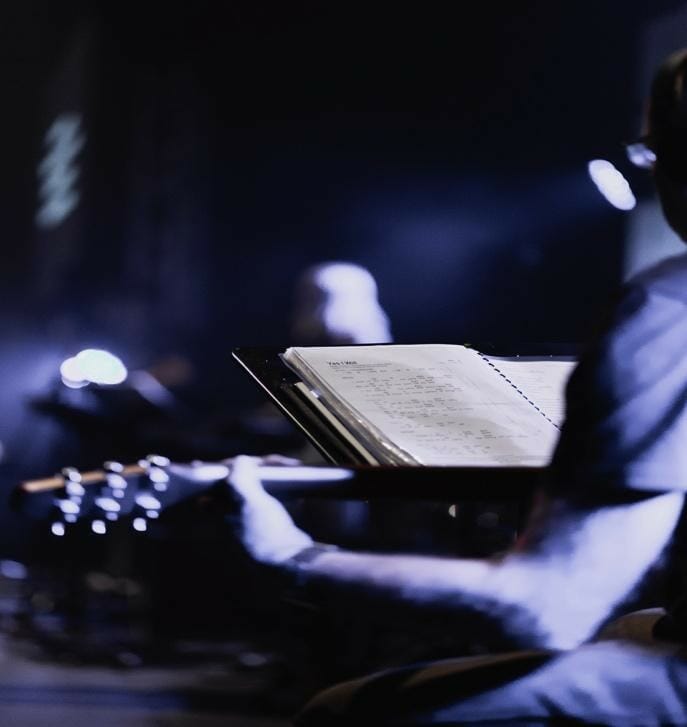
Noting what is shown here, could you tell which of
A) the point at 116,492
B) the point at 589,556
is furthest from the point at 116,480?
the point at 589,556

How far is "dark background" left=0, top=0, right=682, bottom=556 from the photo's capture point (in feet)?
21.6

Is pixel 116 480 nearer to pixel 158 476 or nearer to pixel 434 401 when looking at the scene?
pixel 158 476

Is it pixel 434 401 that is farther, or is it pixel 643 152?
pixel 434 401

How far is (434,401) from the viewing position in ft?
3.75

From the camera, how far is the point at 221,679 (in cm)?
388

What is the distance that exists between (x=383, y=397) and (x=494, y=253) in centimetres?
583

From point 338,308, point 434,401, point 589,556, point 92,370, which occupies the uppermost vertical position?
point 92,370

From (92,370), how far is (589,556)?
497 centimetres

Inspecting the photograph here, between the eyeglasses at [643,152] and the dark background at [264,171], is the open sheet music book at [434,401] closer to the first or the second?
the eyeglasses at [643,152]

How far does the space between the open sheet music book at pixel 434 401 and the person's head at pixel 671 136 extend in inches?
8.5

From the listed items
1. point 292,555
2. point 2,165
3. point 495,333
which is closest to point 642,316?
point 292,555

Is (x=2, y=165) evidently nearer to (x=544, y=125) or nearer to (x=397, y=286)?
(x=397, y=286)

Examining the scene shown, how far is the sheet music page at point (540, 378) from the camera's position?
1.19 metres

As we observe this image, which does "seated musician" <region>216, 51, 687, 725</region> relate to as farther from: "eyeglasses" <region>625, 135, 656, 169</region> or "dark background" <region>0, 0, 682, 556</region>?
"dark background" <region>0, 0, 682, 556</region>
